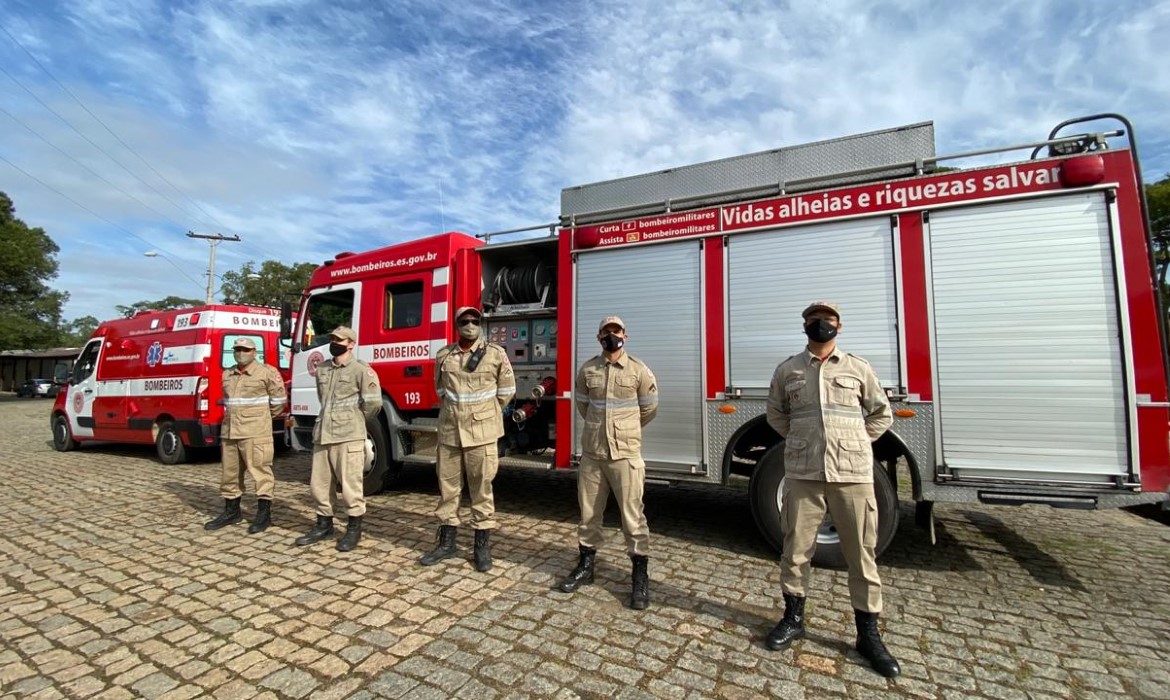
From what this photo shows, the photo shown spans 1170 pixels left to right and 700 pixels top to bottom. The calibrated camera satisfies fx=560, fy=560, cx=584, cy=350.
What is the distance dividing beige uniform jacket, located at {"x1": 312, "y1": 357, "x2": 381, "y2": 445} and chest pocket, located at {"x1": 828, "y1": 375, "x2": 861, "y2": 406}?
3.54 m

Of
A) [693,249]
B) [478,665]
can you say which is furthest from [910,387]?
[478,665]

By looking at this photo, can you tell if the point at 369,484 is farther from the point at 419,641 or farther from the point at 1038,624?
the point at 1038,624

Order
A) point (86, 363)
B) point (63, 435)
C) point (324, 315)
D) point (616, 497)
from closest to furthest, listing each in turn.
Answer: point (616, 497)
point (324, 315)
point (86, 363)
point (63, 435)

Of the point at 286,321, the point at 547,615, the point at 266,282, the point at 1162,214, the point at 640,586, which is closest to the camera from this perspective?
the point at 547,615

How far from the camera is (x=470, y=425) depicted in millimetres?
4230

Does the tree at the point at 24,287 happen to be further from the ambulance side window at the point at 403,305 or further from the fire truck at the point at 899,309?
the fire truck at the point at 899,309

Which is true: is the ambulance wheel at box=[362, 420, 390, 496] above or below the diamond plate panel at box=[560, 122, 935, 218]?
below

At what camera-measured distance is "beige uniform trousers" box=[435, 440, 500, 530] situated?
13.8ft

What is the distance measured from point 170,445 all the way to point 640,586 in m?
9.26

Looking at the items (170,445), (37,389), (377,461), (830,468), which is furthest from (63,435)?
(37,389)

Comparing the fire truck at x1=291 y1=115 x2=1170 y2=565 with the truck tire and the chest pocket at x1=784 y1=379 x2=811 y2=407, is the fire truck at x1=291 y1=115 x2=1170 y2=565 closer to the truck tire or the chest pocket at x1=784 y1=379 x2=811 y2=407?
the truck tire

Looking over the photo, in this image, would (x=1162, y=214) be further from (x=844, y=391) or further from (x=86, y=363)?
(x=86, y=363)

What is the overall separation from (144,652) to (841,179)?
5.43 metres

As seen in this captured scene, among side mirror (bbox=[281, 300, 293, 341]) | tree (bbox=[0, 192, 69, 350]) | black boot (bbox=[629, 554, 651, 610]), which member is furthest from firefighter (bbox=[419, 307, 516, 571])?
tree (bbox=[0, 192, 69, 350])
